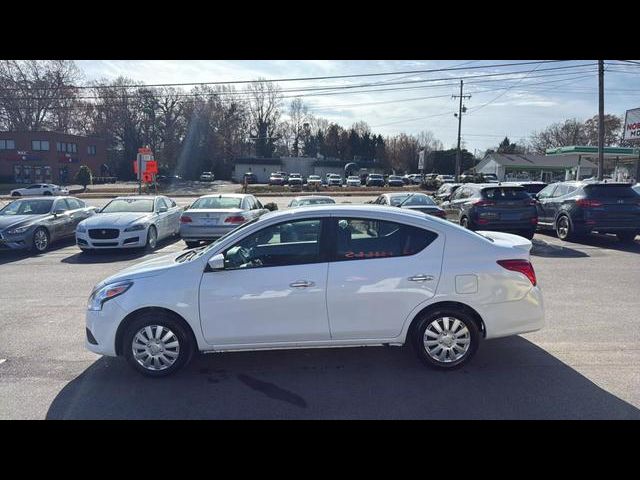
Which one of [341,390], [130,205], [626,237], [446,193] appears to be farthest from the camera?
[446,193]

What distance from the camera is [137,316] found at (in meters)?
3.86

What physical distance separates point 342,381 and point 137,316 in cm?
201

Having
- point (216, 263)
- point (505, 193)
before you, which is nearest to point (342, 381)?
point (216, 263)

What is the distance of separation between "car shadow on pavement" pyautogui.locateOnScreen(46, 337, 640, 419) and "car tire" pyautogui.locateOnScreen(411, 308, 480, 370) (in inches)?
4.7

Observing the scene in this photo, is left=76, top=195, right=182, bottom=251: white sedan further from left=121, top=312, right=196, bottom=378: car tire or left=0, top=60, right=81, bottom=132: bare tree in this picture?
left=0, top=60, right=81, bottom=132: bare tree

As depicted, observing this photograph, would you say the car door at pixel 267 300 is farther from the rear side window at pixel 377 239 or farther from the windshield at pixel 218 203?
the windshield at pixel 218 203

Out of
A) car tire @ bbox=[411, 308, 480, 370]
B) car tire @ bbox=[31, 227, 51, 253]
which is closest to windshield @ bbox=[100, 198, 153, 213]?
car tire @ bbox=[31, 227, 51, 253]

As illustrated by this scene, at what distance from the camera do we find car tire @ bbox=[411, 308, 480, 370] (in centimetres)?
392

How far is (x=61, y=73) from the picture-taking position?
54656 mm

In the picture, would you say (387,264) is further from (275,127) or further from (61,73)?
(275,127)

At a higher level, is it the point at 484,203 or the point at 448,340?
the point at 484,203

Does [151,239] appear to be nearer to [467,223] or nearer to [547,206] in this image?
[467,223]

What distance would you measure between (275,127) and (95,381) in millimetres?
88961
